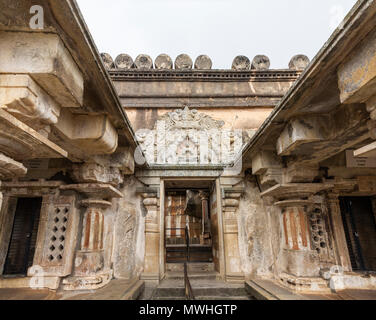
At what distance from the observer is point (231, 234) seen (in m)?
4.50

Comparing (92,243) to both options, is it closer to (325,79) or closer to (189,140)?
(189,140)

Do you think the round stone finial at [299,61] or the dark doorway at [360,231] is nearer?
the dark doorway at [360,231]

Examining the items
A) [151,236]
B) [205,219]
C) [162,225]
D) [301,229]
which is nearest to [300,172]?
[301,229]

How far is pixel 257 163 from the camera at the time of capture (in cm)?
383

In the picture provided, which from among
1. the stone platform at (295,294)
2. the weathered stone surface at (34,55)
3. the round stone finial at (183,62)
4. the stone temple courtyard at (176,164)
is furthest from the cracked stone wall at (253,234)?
the weathered stone surface at (34,55)

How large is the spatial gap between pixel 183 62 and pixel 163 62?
515mm

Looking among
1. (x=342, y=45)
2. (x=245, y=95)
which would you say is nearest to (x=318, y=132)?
(x=342, y=45)

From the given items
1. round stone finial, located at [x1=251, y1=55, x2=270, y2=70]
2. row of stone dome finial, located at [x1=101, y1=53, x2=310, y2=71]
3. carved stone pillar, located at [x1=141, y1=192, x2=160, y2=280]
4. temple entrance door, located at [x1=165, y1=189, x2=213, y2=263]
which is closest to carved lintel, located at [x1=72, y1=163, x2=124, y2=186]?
carved stone pillar, located at [x1=141, y1=192, x2=160, y2=280]

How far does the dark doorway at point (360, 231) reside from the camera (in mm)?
4184

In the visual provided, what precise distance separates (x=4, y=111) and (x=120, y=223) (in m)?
3.31

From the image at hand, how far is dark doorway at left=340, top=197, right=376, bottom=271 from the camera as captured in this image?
418 cm

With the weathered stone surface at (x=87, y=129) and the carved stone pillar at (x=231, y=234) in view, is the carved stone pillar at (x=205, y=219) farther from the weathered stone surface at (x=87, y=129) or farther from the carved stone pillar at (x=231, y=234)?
the weathered stone surface at (x=87, y=129)

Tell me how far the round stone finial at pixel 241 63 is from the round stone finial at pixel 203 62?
24.8 inches

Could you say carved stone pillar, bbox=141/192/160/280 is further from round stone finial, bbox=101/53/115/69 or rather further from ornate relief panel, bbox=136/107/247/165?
round stone finial, bbox=101/53/115/69
